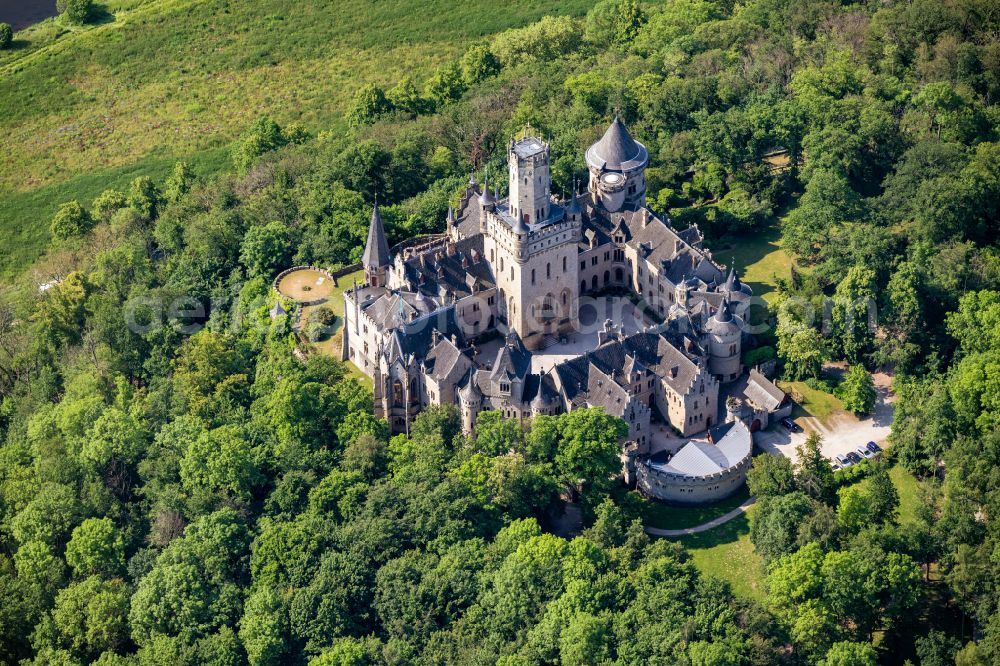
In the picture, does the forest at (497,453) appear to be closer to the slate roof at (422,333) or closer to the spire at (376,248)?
the slate roof at (422,333)

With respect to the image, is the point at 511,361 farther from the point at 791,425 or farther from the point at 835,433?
the point at 835,433

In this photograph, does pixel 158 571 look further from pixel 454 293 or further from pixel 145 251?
pixel 145 251

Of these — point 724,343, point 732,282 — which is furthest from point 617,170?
point 724,343

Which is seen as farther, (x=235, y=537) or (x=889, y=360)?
(x=889, y=360)

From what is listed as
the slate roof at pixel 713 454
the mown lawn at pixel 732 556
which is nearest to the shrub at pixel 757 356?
the slate roof at pixel 713 454

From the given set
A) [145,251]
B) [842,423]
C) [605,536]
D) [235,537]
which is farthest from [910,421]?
[145,251]

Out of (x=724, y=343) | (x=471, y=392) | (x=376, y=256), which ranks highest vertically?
(x=376, y=256)

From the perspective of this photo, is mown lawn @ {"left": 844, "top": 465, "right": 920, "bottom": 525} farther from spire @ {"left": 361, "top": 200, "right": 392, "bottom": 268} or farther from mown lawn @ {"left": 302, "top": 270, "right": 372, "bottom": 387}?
spire @ {"left": 361, "top": 200, "right": 392, "bottom": 268}
